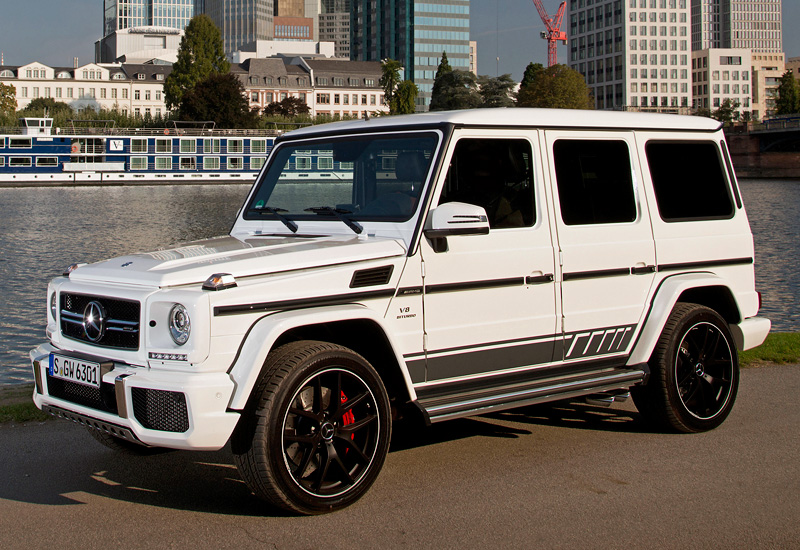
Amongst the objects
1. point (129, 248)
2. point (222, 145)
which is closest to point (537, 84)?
point (222, 145)

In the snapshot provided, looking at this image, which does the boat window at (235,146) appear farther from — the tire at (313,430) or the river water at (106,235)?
the tire at (313,430)

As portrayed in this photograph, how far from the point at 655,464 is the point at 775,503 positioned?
2.83 feet

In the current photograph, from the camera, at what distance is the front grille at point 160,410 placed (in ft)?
14.6

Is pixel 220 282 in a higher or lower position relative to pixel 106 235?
lower

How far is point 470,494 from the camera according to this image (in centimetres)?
515

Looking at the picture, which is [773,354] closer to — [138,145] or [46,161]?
[138,145]

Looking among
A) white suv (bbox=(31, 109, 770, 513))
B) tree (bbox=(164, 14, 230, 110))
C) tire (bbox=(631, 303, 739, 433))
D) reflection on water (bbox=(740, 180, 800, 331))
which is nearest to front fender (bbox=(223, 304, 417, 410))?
white suv (bbox=(31, 109, 770, 513))

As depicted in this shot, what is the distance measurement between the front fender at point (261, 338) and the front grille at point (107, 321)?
57 cm

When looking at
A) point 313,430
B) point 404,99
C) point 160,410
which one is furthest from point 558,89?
point 160,410

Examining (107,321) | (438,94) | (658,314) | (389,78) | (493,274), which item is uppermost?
(389,78)

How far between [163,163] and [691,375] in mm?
95324

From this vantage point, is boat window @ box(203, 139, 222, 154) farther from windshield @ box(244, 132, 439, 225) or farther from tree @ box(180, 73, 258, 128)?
windshield @ box(244, 132, 439, 225)

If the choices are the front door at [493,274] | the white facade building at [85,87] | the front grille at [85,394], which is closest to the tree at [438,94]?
the white facade building at [85,87]

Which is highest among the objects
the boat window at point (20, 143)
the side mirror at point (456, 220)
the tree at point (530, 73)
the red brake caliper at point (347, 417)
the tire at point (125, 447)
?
the tree at point (530, 73)
